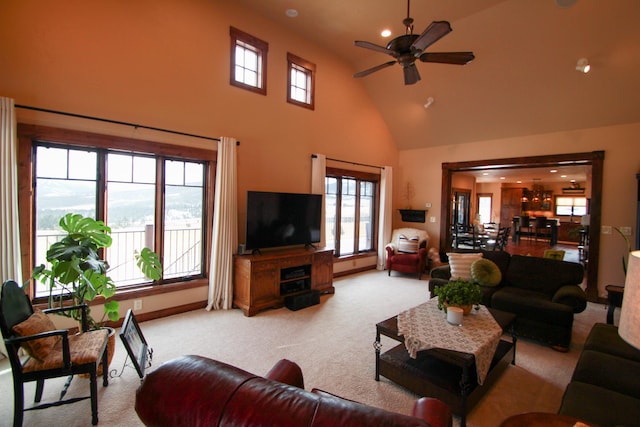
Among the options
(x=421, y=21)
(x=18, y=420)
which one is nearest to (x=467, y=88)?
(x=421, y=21)

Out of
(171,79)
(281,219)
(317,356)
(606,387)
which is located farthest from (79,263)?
(606,387)

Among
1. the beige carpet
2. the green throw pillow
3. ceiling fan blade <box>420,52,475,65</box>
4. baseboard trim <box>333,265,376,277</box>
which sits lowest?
the beige carpet

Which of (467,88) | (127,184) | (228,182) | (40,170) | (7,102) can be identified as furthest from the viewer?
(467,88)

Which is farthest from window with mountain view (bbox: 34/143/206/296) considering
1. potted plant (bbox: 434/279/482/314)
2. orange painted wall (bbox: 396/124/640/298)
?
orange painted wall (bbox: 396/124/640/298)

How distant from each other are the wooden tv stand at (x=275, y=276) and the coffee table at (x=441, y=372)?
211 cm

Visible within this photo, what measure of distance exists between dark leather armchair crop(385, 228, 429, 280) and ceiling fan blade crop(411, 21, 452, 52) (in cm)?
434

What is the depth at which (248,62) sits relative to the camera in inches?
189

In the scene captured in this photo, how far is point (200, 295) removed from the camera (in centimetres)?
439

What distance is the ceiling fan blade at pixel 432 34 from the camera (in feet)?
8.37

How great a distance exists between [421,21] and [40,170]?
17.5 ft

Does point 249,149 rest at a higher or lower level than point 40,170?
higher

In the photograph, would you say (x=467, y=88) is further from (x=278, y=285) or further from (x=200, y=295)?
(x=200, y=295)

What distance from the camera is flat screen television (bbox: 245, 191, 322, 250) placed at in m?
4.56

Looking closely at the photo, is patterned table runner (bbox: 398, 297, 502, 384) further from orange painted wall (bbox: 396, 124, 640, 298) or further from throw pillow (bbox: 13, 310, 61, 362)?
orange painted wall (bbox: 396, 124, 640, 298)
